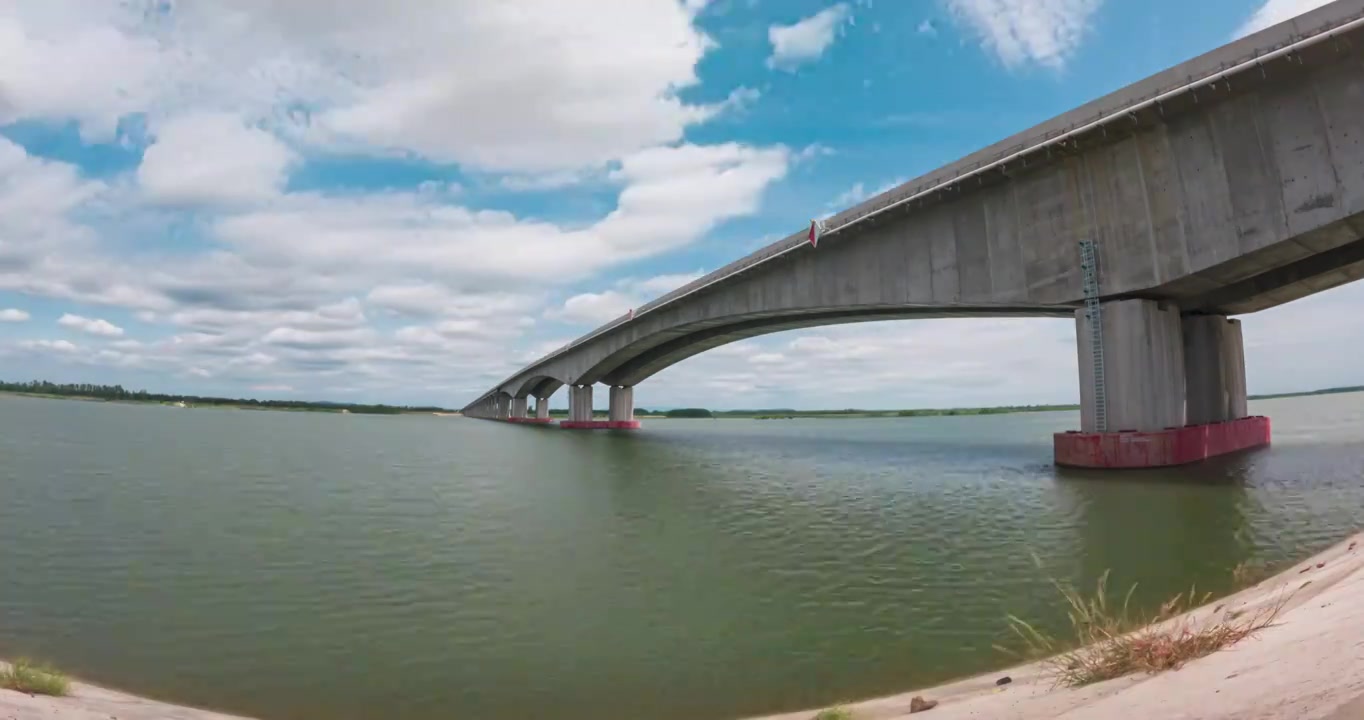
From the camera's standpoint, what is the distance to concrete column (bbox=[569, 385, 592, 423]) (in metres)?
97.1

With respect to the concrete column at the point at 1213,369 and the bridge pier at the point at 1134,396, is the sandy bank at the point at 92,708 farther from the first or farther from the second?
the concrete column at the point at 1213,369

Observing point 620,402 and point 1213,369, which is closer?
point 1213,369

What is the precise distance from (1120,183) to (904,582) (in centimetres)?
2651

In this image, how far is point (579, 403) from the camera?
97312mm

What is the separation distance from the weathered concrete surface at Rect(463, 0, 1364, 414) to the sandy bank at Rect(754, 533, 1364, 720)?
85.1 ft

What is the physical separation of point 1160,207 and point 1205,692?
1254 inches

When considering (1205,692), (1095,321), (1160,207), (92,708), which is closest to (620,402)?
(1095,321)

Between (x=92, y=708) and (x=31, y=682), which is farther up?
(x=31, y=682)

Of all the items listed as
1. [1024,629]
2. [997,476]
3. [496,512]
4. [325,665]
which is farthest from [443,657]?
[997,476]

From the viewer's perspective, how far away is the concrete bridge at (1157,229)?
25.8m

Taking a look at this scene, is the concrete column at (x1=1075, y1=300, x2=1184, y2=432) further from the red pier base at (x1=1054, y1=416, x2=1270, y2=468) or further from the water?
the water

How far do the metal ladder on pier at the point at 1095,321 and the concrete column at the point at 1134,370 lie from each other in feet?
0.59

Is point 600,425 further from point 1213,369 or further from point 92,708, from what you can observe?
point 92,708

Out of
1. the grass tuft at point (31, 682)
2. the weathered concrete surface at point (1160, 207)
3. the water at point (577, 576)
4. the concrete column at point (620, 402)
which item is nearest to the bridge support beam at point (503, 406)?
the concrete column at point (620, 402)
